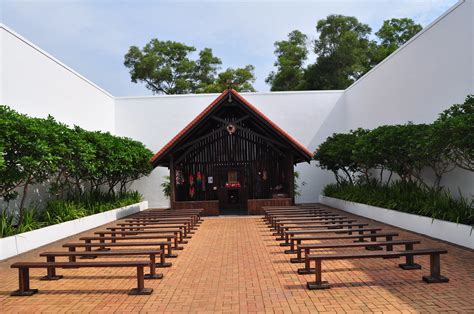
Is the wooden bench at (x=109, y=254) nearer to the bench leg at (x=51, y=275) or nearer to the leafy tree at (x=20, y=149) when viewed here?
the bench leg at (x=51, y=275)

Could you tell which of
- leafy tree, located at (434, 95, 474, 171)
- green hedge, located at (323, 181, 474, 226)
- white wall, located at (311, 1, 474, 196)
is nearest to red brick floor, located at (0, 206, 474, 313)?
green hedge, located at (323, 181, 474, 226)

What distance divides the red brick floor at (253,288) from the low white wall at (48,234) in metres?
0.70

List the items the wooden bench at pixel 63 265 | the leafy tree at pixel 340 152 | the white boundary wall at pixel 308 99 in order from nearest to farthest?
the wooden bench at pixel 63 265 < the white boundary wall at pixel 308 99 < the leafy tree at pixel 340 152

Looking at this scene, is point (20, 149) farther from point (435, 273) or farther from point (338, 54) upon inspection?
point (338, 54)

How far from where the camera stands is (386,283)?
5.63 metres

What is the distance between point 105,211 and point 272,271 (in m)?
9.57

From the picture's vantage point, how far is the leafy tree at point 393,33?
1198 inches

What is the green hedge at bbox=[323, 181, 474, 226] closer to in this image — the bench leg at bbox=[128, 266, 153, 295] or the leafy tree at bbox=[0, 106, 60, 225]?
the bench leg at bbox=[128, 266, 153, 295]

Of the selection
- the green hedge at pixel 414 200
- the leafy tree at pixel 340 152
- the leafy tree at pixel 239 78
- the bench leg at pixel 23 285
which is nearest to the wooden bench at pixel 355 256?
the green hedge at pixel 414 200

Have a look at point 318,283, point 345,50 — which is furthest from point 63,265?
point 345,50

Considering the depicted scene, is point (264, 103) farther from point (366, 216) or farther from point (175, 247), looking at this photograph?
point (175, 247)

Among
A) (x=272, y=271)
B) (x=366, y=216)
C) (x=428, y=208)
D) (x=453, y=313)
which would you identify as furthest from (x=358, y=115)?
(x=453, y=313)

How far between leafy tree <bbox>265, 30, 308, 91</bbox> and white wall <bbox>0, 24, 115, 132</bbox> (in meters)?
18.4

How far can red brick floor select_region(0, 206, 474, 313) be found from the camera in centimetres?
486
